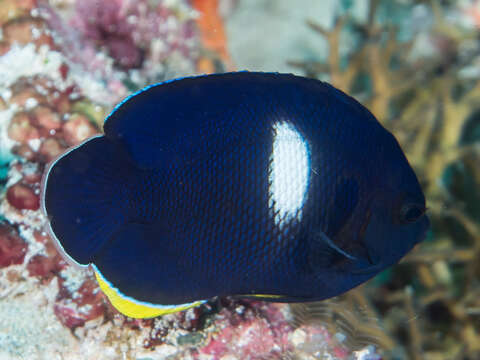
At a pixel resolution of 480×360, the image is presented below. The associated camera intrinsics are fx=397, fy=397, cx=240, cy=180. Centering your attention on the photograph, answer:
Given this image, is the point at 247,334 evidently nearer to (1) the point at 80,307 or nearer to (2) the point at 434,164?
(1) the point at 80,307

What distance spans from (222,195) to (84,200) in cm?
36

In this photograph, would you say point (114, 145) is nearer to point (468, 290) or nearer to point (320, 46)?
point (468, 290)

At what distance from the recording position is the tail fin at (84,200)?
103cm

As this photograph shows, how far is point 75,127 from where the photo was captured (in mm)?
1822

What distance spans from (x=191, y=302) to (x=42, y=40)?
5.52ft

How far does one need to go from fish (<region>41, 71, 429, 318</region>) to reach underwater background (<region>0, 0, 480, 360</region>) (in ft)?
1.15

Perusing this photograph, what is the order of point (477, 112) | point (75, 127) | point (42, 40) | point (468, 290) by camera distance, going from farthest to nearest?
point (477, 112)
point (468, 290)
point (42, 40)
point (75, 127)

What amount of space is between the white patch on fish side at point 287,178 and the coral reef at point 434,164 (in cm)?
137

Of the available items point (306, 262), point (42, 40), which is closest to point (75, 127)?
point (42, 40)

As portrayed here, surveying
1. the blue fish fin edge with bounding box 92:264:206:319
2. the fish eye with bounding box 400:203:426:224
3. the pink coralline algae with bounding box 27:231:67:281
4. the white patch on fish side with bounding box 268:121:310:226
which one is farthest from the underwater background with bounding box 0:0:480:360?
the white patch on fish side with bounding box 268:121:310:226

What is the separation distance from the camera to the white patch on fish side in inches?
39.6

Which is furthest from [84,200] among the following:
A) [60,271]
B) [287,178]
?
[60,271]

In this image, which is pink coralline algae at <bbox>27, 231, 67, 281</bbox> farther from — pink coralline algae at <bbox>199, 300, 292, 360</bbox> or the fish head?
the fish head

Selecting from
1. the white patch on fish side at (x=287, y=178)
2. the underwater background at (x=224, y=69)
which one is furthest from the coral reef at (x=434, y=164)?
the white patch on fish side at (x=287, y=178)
